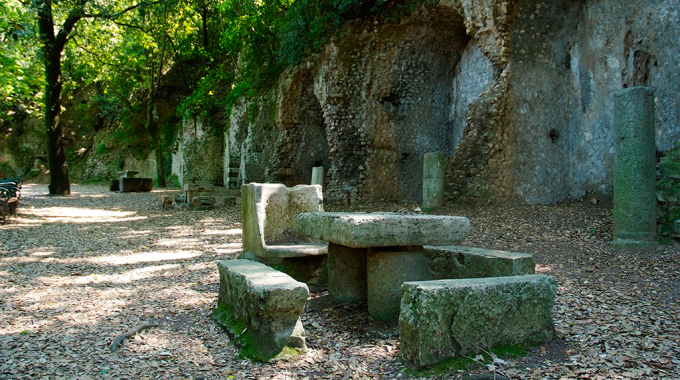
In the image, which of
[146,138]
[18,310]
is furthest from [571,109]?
[146,138]

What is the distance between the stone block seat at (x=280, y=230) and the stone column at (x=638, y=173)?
4.17 metres

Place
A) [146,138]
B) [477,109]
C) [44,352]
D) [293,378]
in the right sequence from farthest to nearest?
[146,138]
[477,109]
[44,352]
[293,378]

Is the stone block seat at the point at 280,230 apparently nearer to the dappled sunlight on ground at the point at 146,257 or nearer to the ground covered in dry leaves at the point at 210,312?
the ground covered in dry leaves at the point at 210,312

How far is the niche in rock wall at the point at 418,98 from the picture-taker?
468 inches

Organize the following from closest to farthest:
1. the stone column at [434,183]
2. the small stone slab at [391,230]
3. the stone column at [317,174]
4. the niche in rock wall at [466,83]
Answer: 1. the small stone slab at [391,230]
2. the stone column at [434,183]
3. the niche in rock wall at [466,83]
4. the stone column at [317,174]

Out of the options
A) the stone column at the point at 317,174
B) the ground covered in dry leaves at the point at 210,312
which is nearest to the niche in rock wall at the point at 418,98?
the stone column at the point at 317,174

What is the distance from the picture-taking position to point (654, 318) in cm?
359

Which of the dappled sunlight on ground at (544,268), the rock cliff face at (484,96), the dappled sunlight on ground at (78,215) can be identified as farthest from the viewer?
the dappled sunlight on ground at (78,215)

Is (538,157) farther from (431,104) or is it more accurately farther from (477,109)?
(431,104)

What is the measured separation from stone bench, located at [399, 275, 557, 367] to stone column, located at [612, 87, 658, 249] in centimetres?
394

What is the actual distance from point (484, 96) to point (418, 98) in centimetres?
285

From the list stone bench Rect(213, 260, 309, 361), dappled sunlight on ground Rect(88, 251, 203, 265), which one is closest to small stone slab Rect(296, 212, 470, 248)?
stone bench Rect(213, 260, 309, 361)

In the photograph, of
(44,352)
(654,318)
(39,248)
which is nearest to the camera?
(44,352)

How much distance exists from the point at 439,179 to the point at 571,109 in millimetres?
3252
